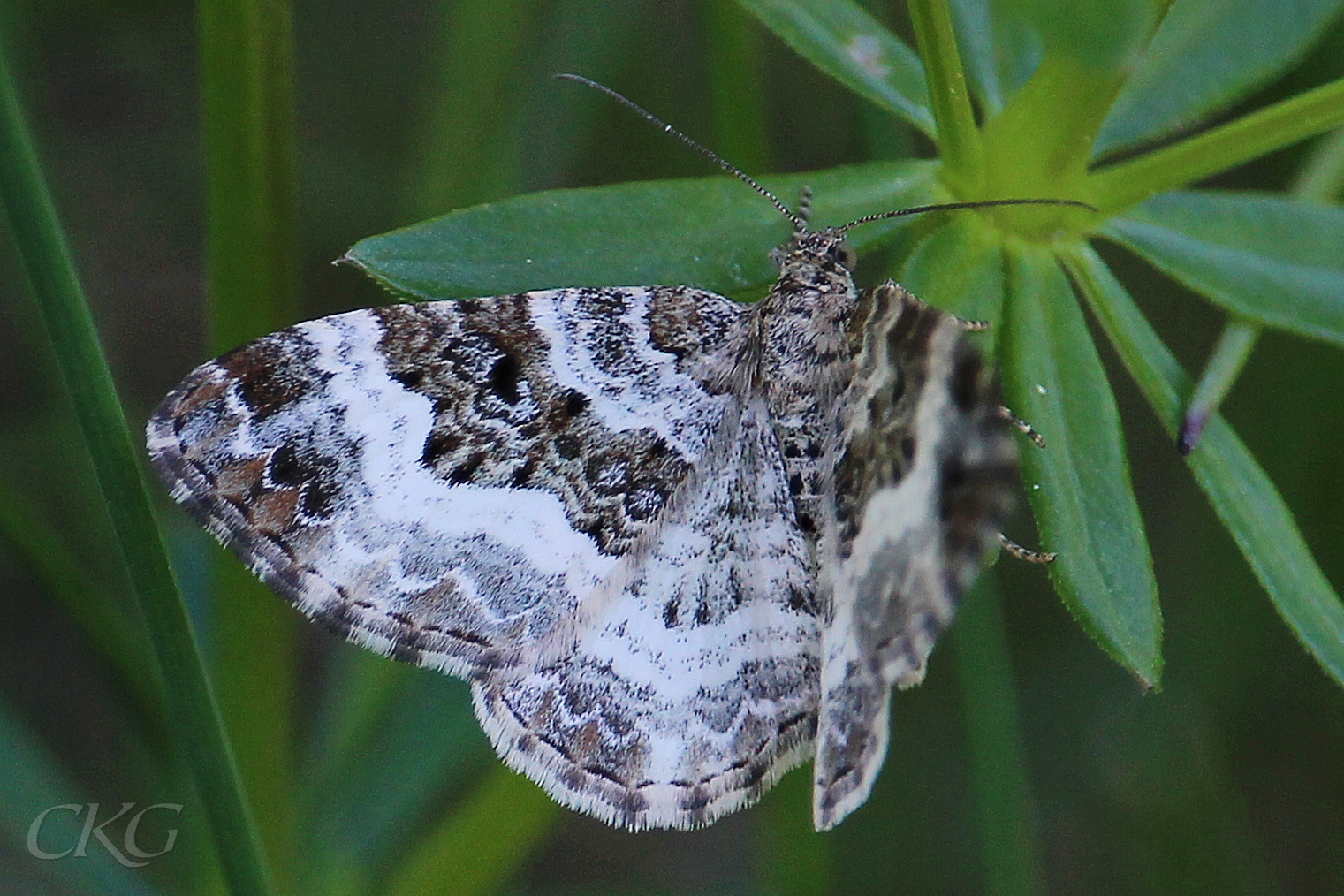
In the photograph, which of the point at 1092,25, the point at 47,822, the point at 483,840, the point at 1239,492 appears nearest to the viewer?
the point at 1092,25

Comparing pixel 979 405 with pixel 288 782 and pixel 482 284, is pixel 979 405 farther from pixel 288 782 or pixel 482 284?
pixel 288 782

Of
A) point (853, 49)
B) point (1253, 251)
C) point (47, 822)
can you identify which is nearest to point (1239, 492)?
point (1253, 251)

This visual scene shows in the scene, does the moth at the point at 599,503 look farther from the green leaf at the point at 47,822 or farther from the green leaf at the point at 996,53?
the green leaf at the point at 47,822

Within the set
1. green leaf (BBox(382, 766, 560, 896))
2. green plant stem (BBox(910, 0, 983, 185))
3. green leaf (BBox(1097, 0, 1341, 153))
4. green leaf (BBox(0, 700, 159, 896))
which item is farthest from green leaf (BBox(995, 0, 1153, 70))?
green leaf (BBox(0, 700, 159, 896))

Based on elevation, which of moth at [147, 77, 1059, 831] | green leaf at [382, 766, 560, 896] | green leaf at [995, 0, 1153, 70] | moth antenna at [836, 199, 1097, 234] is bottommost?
green leaf at [382, 766, 560, 896]

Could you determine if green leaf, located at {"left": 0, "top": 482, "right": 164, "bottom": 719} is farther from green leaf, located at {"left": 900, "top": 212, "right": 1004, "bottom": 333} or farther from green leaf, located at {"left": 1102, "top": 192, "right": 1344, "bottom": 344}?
green leaf, located at {"left": 1102, "top": 192, "right": 1344, "bottom": 344}

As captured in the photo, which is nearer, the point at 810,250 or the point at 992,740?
the point at 810,250

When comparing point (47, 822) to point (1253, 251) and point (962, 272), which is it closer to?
point (962, 272)

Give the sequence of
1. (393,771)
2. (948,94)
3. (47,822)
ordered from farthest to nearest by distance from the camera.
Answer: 1. (393,771)
2. (47,822)
3. (948,94)
